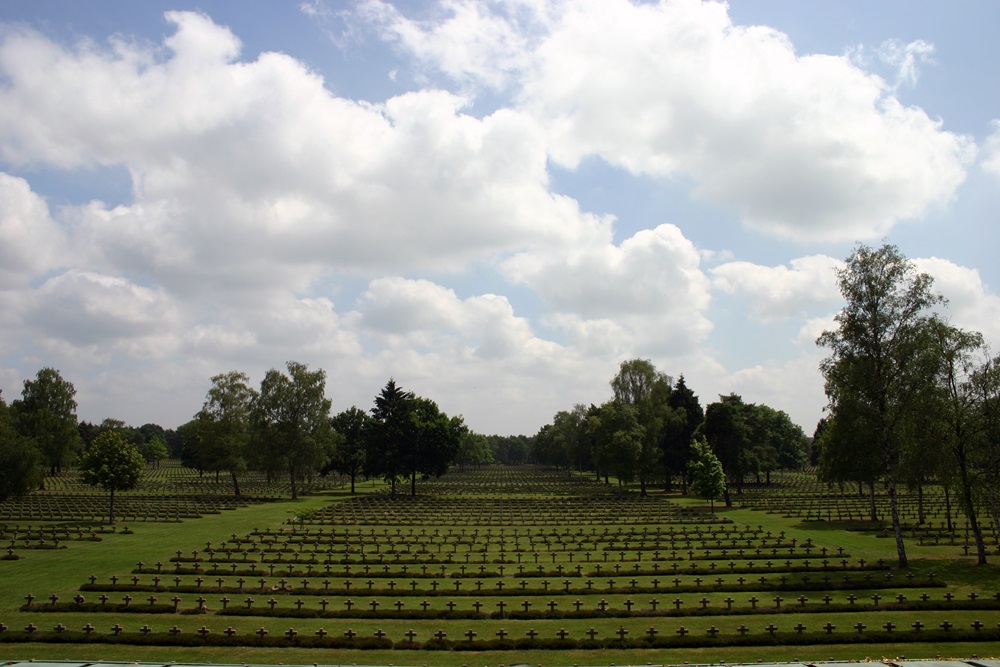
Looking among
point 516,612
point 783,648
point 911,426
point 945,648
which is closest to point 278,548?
point 516,612

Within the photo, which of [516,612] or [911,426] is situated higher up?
[911,426]

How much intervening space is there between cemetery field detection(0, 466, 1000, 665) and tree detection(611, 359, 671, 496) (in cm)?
2552

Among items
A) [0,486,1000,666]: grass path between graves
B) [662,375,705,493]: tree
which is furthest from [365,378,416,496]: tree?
[662,375,705,493]: tree

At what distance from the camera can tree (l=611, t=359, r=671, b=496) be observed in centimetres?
7638

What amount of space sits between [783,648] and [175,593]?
24.1 metres

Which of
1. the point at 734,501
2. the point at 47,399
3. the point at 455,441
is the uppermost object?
the point at 47,399

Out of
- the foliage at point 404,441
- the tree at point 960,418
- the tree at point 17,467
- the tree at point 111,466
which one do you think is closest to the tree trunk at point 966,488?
the tree at point 960,418

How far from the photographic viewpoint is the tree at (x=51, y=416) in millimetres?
96062

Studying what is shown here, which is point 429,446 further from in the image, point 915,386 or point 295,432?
point 915,386

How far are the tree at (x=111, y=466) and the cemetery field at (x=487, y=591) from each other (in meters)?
3.34

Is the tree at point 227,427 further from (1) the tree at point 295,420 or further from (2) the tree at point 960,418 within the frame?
(2) the tree at point 960,418

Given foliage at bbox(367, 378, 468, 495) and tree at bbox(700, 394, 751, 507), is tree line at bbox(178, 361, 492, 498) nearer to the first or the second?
foliage at bbox(367, 378, 468, 495)

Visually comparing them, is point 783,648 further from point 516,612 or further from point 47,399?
point 47,399

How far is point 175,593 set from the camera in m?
26.2
